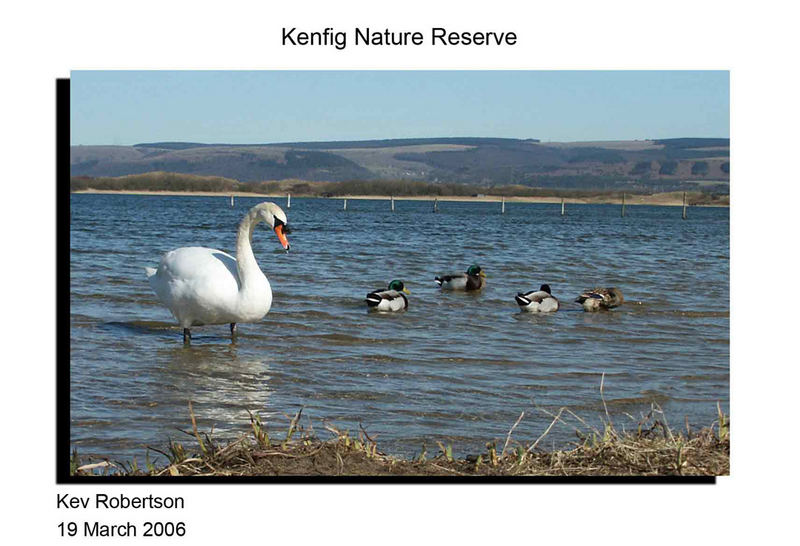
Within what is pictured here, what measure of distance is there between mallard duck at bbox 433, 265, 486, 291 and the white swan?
7.81 m

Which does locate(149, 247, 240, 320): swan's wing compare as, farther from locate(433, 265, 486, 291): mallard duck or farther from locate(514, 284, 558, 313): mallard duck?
locate(433, 265, 486, 291): mallard duck

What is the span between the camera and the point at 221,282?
9.60 meters

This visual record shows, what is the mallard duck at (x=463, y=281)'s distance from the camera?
17.6 m

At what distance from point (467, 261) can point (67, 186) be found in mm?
20354

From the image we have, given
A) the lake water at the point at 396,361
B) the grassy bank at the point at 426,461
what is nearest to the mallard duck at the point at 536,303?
the lake water at the point at 396,361

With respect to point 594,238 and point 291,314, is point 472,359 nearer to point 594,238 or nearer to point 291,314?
point 291,314

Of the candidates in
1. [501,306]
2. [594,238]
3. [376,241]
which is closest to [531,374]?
[501,306]

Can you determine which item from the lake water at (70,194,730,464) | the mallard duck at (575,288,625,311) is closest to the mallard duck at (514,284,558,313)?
the lake water at (70,194,730,464)

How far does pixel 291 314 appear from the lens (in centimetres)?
1324

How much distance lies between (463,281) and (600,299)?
3.38m

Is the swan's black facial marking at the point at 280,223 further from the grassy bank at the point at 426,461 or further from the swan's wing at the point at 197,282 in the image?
the grassy bank at the point at 426,461

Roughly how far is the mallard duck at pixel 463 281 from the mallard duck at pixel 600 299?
2.98 metres

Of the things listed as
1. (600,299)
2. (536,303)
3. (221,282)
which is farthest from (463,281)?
(221,282)
